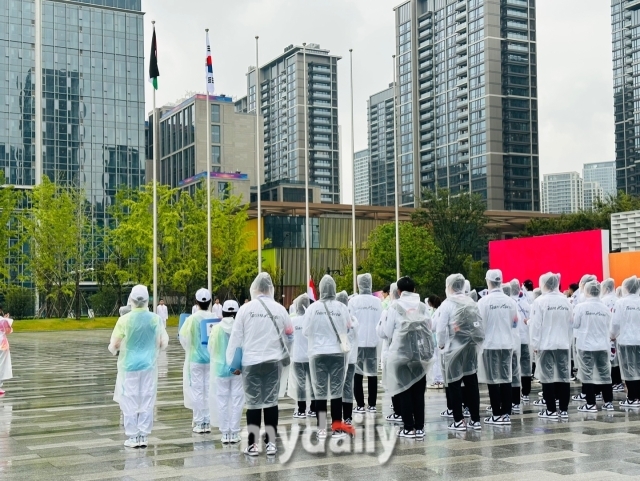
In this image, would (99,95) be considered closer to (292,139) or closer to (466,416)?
(292,139)

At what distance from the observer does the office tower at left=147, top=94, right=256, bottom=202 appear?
100 m

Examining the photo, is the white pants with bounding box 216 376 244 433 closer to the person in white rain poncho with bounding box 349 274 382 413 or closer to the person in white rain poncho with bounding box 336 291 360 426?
the person in white rain poncho with bounding box 336 291 360 426

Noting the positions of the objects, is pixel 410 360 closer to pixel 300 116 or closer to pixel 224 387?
pixel 224 387

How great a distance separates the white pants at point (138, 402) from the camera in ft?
30.2

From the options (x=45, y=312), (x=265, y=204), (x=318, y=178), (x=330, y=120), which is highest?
(x=330, y=120)

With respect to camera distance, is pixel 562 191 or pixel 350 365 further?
pixel 562 191

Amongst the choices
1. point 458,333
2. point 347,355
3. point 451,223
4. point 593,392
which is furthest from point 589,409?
point 451,223

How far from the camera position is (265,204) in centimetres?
6166

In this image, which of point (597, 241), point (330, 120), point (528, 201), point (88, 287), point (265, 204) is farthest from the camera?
point (330, 120)

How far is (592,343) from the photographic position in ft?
38.1

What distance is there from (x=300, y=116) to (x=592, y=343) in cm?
13953

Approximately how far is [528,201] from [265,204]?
60.6m

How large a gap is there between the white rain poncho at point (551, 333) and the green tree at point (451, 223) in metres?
49.1

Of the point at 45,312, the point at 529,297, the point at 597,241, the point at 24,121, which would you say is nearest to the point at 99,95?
the point at 24,121
